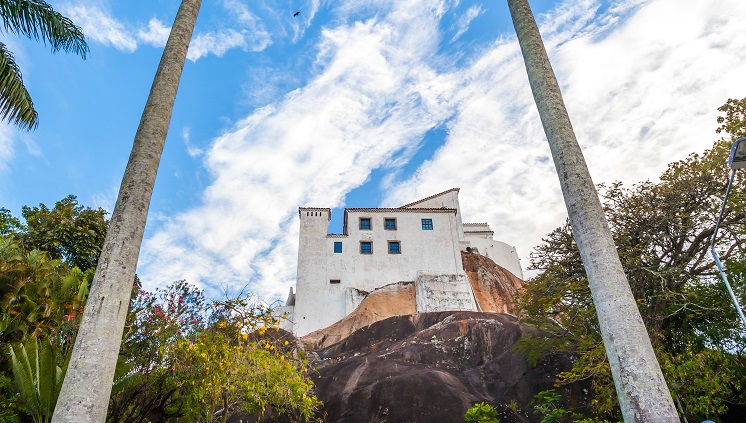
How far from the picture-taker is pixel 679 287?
13688 mm

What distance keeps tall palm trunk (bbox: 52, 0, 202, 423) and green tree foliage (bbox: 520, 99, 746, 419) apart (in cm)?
1118

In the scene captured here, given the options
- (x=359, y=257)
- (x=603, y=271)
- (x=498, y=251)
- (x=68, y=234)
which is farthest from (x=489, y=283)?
(x=603, y=271)

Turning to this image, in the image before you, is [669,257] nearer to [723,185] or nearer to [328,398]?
[723,185]

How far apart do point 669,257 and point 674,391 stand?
13.6ft

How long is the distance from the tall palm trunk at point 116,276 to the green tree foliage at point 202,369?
5309mm

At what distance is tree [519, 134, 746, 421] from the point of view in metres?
12.3

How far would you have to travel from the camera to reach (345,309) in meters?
35.4

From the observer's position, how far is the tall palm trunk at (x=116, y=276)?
4348 millimetres

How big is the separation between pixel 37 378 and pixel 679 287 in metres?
15.5

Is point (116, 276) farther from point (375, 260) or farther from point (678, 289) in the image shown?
point (375, 260)

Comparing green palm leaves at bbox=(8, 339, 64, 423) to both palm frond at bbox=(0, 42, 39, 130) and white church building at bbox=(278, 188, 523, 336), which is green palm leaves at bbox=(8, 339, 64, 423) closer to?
palm frond at bbox=(0, 42, 39, 130)

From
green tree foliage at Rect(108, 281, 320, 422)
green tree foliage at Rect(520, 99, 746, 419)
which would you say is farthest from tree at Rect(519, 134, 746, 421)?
green tree foliage at Rect(108, 281, 320, 422)

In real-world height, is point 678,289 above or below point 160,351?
above

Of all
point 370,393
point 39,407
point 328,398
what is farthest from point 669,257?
point 39,407
